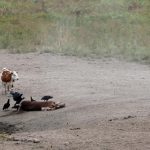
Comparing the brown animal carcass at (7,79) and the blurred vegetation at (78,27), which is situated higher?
the blurred vegetation at (78,27)

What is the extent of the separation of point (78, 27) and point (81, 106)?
13523 millimetres

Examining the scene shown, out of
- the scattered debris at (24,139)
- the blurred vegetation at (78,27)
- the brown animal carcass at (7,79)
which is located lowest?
the scattered debris at (24,139)

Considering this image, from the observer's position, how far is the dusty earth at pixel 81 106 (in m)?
9.39

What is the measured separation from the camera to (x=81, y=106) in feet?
42.0

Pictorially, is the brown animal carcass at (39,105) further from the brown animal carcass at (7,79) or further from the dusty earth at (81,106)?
the brown animal carcass at (7,79)

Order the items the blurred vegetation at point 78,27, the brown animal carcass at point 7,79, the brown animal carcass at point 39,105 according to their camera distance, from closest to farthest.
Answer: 1. the brown animal carcass at point 39,105
2. the brown animal carcass at point 7,79
3. the blurred vegetation at point 78,27

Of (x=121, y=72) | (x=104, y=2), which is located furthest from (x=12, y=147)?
(x=104, y=2)

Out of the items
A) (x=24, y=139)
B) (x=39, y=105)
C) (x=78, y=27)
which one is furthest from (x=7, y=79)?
(x=78, y=27)

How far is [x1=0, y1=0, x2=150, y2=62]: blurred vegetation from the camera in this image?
71.8 ft

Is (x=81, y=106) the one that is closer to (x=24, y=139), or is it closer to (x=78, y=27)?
(x=24, y=139)

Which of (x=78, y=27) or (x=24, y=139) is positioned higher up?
(x=78, y=27)

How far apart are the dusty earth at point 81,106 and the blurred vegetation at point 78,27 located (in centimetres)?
142

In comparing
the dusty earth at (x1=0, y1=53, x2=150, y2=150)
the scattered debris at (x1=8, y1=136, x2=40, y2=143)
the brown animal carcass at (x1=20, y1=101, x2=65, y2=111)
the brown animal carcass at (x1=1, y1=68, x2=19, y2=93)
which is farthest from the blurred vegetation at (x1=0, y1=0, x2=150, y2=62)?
the scattered debris at (x1=8, y1=136, x2=40, y2=143)

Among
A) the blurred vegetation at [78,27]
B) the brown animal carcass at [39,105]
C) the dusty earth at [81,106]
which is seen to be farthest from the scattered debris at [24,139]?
the blurred vegetation at [78,27]
